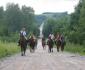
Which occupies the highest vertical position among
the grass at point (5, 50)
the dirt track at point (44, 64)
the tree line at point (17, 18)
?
the tree line at point (17, 18)

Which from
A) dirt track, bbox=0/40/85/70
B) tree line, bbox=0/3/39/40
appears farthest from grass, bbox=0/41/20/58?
tree line, bbox=0/3/39/40

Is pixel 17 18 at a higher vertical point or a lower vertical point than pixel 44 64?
higher

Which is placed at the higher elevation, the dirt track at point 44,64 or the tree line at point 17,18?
the tree line at point 17,18

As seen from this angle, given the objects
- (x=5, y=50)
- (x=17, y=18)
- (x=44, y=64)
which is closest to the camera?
(x=44, y=64)

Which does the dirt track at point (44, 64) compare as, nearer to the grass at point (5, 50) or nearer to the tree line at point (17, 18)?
the grass at point (5, 50)

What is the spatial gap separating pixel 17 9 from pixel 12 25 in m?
8.78

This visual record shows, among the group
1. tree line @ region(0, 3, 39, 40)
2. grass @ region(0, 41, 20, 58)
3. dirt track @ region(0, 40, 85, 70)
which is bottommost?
grass @ region(0, 41, 20, 58)

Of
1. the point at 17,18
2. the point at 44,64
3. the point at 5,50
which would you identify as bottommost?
the point at 5,50

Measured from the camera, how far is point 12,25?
165 meters

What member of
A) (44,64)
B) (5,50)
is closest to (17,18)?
(5,50)

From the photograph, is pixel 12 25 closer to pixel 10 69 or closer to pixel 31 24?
pixel 31 24

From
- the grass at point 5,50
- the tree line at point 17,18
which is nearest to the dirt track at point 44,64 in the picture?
the grass at point 5,50

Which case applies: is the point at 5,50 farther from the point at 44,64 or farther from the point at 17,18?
the point at 17,18

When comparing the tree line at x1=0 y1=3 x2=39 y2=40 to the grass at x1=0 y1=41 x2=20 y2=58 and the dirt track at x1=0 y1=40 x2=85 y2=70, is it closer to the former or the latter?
the grass at x1=0 y1=41 x2=20 y2=58
